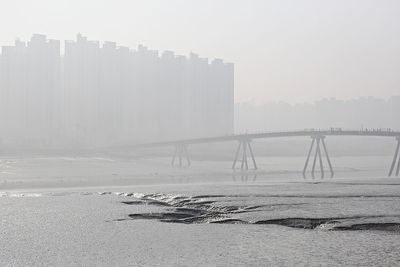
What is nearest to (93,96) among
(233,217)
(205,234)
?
(233,217)

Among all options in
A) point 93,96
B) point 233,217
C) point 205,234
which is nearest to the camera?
point 205,234

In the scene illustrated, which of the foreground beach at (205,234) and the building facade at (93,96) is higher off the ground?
the building facade at (93,96)

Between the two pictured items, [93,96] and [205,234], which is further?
[93,96]

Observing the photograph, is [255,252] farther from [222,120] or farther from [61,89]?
[222,120]

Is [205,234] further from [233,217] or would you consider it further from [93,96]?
[93,96]

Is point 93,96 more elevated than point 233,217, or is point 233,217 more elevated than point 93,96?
point 93,96

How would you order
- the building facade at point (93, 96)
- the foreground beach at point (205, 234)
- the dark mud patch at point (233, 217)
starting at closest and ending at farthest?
the foreground beach at point (205, 234), the dark mud patch at point (233, 217), the building facade at point (93, 96)

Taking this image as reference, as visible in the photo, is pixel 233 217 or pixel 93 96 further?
pixel 93 96

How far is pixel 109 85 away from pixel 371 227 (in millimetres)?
96457

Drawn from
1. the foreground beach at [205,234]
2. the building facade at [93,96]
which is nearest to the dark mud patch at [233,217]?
the foreground beach at [205,234]

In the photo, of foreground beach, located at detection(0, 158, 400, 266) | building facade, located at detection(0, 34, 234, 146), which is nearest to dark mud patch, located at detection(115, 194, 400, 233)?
foreground beach, located at detection(0, 158, 400, 266)

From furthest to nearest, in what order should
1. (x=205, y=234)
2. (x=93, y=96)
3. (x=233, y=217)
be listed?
(x=93, y=96) → (x=233, y=217) → (x=205, y=234)

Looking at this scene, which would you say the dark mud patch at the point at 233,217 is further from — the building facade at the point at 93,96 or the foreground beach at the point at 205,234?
the building facade at the point at 93,96

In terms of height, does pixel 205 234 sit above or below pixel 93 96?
below
